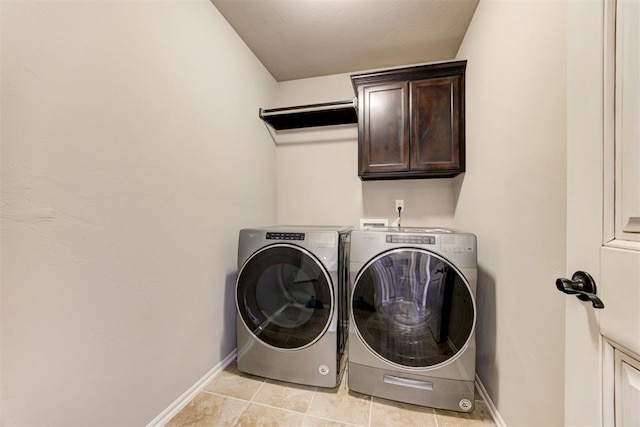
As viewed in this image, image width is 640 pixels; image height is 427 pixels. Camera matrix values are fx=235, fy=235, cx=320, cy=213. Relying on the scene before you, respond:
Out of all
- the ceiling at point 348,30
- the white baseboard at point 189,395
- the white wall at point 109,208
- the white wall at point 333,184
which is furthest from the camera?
the white wall at point 333,184

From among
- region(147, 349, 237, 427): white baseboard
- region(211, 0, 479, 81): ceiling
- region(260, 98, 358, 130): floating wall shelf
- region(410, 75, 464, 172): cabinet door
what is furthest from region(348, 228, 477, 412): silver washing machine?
region(211, 0, 479, 81): ceiling

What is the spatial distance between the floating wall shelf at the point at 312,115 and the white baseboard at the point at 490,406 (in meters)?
2.06

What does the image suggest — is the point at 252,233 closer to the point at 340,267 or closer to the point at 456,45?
the point at 340,267

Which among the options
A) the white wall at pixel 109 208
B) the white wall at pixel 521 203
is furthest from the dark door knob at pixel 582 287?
the white wall at pixel 109 208

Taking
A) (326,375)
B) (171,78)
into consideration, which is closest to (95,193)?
(171,78)

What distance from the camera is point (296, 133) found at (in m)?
2.35

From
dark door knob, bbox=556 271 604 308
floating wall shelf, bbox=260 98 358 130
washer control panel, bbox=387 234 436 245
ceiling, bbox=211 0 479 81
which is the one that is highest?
ceiling, bbox=211 0 479 81

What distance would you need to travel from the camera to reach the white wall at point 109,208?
0.71 metres

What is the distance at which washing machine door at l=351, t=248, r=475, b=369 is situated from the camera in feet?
3.89

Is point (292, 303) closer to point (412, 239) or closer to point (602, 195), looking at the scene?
point (412, 239)

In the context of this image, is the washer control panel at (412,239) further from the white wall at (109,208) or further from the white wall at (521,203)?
the white wall at (109,208)

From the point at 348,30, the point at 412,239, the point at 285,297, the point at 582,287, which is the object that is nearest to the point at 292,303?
the point at 285,297

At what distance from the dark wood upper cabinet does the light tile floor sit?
4.79 feet

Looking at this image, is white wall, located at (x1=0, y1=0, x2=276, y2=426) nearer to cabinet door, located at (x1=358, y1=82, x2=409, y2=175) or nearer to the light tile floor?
the light tile floor
